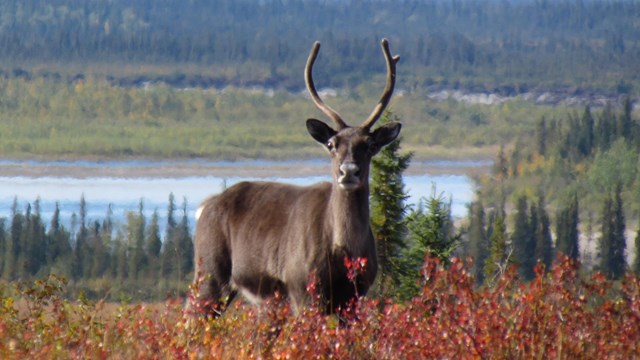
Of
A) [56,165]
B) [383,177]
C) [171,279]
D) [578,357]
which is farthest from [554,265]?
[56,165]

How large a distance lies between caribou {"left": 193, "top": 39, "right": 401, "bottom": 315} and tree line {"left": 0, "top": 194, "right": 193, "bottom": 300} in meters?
59.4

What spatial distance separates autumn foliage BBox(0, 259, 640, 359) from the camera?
29.7 feet

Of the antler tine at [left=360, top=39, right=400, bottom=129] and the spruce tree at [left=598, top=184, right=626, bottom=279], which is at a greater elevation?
the antler tine at [left=360, top=39, right=400, bottom=129]

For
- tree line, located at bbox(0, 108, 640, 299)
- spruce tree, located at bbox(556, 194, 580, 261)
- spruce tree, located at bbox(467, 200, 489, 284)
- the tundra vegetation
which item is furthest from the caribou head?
spruce tree, located at bbox(556, 194, 580, 261)

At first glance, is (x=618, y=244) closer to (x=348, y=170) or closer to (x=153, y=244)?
(x=153, y=244)

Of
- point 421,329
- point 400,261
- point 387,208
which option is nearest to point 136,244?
point 400,261

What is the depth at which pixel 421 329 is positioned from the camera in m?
9.40

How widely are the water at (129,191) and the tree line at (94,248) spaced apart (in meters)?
6.03

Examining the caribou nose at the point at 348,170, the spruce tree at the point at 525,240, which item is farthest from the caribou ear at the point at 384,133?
the spruce tree at the point at 525,240

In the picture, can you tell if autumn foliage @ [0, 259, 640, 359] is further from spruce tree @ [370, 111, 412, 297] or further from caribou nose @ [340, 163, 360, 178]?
spruce tree @ [370, 111, 412, 297]

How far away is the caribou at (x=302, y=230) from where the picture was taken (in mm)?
12055

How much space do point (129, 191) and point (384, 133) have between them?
12053cm

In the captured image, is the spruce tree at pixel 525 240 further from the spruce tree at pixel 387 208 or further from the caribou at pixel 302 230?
the caribou at pixel 302 230

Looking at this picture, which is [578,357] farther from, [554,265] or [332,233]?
[332,233]
